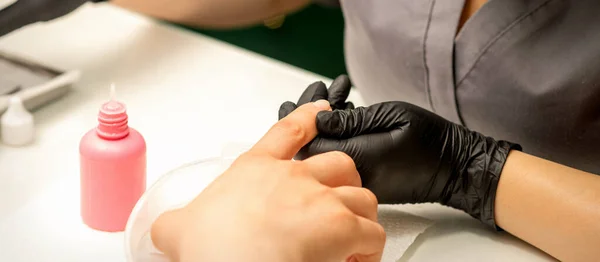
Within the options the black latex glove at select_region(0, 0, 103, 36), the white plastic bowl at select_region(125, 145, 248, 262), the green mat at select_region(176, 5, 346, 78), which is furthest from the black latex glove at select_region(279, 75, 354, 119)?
the green mat at select_region(176, 5, 346, 78)

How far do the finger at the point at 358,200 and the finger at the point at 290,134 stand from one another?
3.1 inches

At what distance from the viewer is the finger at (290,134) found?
719 millimetres

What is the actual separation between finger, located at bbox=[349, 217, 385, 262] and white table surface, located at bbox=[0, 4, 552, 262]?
0.13 metres

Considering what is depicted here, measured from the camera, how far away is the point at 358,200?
0.69 m

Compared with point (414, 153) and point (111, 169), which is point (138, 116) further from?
point (414, 153)

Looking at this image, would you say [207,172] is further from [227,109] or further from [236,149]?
[227,109]

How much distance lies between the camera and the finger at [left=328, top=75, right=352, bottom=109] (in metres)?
0.88

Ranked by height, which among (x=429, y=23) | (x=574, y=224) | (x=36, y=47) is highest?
(x=429, y=23)

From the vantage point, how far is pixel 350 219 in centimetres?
65

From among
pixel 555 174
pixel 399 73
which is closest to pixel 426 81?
pixel 399 73

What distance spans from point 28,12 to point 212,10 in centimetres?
39

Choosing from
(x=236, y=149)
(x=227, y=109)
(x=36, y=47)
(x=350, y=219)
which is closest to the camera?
(x=350, y=219)

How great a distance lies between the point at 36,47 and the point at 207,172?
60 centimetres

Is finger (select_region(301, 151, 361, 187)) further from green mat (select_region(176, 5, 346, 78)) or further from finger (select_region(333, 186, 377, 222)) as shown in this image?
green mat (select_region(176, 5, 346, 78))
